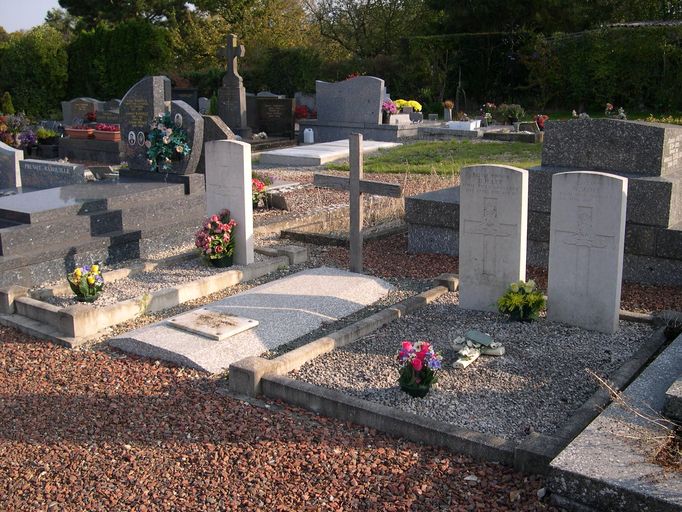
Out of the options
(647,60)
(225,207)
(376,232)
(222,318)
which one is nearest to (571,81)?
(647,60)

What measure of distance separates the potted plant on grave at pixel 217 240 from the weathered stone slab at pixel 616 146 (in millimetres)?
3549

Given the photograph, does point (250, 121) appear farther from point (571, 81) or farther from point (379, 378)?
point (379, 378)

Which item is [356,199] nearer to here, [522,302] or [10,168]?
[522,302]

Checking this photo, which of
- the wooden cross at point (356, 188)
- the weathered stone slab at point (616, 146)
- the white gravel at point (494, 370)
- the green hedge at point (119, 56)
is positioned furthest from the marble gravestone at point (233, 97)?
the white gravel at point (494, 370)

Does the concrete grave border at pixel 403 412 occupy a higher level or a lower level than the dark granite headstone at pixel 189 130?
lower

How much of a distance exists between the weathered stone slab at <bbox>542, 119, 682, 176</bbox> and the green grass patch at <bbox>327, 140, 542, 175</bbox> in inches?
206

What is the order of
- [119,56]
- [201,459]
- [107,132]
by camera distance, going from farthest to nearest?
[119,56] → [107,132] → [201,459]

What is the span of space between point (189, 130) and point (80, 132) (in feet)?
32.3

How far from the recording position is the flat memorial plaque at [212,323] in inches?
247

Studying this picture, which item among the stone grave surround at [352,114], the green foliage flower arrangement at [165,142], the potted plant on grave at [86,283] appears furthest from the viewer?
the stone grave surround at [352,114]

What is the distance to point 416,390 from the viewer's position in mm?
5141

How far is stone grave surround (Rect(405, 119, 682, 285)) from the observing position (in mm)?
7660

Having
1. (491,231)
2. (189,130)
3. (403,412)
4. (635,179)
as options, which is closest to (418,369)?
(403,412)

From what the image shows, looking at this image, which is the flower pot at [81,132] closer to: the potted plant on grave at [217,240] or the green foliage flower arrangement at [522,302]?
the potted plant on grave at [217,240]
